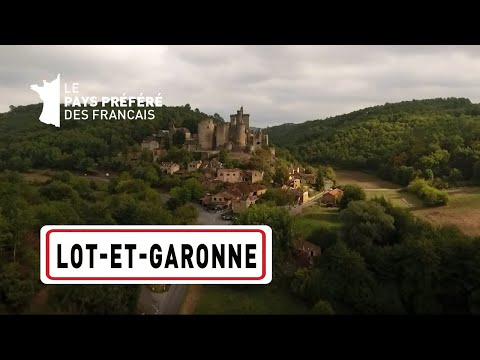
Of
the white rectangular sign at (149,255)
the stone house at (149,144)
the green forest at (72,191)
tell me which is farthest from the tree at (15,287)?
the stone house at (149,144)

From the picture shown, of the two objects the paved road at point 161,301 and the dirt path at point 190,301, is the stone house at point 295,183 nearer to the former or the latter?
the paved road at point 161,301

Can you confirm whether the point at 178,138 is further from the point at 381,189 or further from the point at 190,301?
the point at 190,301

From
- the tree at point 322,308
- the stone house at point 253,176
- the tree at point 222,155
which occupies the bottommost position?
the tree at point 322,308

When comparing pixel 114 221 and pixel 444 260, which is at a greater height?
pixel 114 221

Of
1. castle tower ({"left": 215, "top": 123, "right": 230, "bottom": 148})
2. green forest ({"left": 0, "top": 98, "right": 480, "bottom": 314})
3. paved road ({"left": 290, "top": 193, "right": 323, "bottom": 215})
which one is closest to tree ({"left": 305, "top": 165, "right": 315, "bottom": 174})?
green forest ({"left": 0, "top": 98, "right": 480, "bottom": 314})

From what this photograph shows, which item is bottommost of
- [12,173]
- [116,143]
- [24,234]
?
[24,234]

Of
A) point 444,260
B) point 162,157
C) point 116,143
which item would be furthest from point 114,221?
point 444,260

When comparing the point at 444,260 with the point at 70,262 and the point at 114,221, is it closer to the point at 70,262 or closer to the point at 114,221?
the point at 114,221
